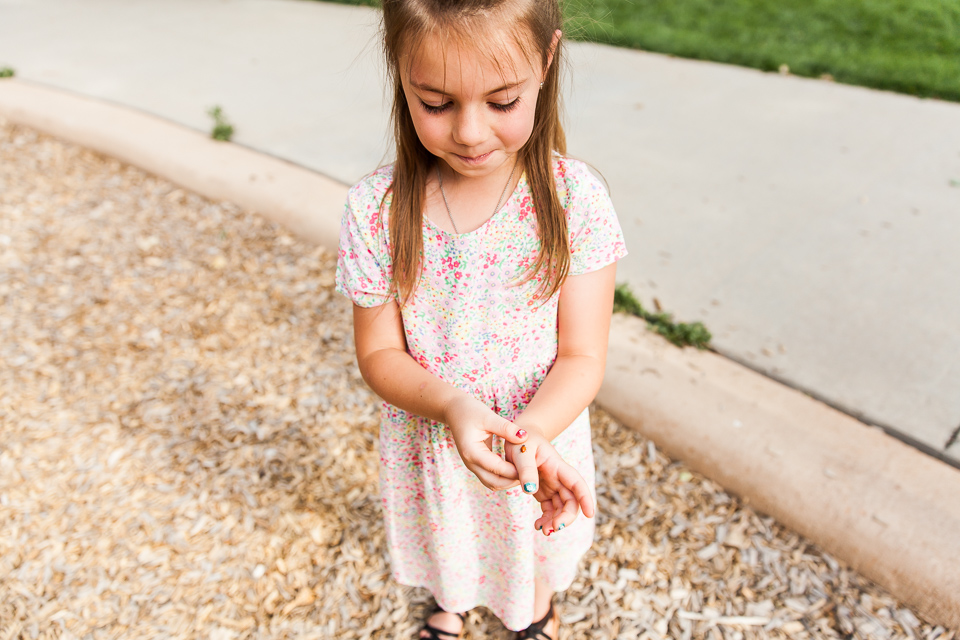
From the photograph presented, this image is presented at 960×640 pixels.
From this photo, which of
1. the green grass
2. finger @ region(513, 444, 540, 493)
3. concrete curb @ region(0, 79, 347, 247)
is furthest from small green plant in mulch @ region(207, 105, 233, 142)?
finger @ region(513, 444, 540, 493)

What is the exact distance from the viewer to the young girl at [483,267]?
1193 millimetres

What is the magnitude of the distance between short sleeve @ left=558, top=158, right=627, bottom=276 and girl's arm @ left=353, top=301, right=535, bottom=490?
37cm

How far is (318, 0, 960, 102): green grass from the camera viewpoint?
445 cm

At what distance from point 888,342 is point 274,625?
2.32 meters

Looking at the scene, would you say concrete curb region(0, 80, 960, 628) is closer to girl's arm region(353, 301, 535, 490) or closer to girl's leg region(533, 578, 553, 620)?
girl's leg region(533, 578, 553, 620)

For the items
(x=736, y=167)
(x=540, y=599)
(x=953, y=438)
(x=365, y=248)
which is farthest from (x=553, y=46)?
(x=736, y=167)

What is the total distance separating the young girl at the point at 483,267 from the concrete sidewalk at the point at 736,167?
53.0 inches

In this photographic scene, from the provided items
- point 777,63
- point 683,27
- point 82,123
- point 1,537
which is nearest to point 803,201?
point 777,63

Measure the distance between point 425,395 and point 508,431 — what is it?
0.22 meters

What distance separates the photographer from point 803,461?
219 centimetres

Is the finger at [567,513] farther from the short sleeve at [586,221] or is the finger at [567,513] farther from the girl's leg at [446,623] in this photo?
the girl's leg at [446,623]

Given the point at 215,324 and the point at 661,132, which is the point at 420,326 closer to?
the point at 215,324

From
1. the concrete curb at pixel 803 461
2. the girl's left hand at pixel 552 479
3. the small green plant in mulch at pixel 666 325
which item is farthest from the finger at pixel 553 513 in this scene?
the small green plant in mulch at pixel 666 325

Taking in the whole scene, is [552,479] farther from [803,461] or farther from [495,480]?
[803,461]
